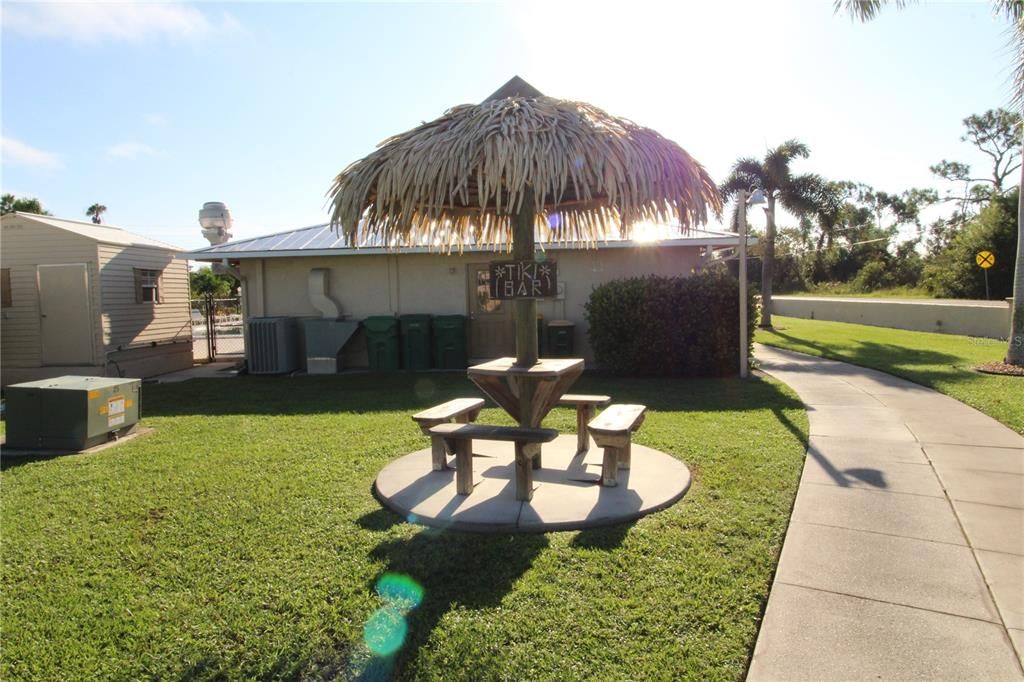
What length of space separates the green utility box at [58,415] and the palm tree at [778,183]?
1868cm

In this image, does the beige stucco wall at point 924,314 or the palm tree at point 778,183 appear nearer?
the beige stucco wall at point 924,314

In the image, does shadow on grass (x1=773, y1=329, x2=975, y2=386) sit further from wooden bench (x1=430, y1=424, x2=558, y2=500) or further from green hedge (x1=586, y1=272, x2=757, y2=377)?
wooden bench (x1=430, y1=424, x2=558, y2=500)

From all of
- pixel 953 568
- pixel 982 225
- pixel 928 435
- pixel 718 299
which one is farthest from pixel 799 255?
pixel 953 568

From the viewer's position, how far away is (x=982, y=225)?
2452 centimetres

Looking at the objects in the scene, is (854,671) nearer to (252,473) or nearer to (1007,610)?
(1007,610)

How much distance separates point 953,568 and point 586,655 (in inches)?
86.0

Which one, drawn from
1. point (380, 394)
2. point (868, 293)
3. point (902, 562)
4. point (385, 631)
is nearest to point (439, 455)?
point (385, 631)

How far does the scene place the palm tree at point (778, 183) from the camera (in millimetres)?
19359

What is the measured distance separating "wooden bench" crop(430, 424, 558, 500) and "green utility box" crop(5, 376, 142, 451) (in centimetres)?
418

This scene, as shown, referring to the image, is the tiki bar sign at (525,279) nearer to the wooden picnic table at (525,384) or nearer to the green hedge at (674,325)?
the wooden picnic table at (525,384)

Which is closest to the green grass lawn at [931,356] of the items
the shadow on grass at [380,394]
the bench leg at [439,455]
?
the shadow on grass at [380,394]

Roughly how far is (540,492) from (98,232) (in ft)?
38.5

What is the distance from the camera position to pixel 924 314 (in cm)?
1892

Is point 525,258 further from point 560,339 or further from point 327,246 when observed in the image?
point 327,246
